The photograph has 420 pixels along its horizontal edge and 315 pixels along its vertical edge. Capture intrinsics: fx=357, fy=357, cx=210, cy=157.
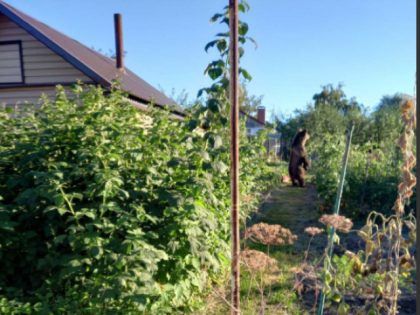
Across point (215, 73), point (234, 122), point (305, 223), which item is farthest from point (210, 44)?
point (305, 223)

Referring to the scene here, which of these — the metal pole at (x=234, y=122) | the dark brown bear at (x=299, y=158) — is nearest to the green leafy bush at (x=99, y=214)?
the metal pole at (x=234, y=122)

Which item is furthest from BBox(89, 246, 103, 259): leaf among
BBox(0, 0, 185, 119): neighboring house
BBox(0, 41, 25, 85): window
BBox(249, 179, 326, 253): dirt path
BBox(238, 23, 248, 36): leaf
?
BBox(0, 41, 25, 85): window

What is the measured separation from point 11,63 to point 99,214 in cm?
744

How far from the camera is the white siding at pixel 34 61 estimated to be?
8.43 metres

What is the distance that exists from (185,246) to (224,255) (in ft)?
3.43

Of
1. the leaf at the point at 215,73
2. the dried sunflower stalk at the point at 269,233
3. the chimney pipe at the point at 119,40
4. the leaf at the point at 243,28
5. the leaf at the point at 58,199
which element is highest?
the chimney pipe at the point at 119,40

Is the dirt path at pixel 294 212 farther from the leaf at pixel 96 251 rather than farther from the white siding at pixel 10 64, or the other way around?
the white siding at pixel 10 64

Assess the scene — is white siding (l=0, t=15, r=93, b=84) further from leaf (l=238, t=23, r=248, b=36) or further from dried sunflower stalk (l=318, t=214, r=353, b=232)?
dried sunflower stalk (l=318, t=214, r=353, b=232)

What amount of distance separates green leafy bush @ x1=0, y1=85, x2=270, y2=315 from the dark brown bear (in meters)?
8.99

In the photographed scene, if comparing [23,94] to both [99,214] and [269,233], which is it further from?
[269,233]

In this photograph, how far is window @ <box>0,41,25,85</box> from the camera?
28.3 ft

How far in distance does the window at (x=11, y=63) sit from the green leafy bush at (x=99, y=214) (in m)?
6.09

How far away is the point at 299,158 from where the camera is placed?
12.0 meters

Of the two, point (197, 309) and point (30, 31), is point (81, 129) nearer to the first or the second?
point (197, 309)
